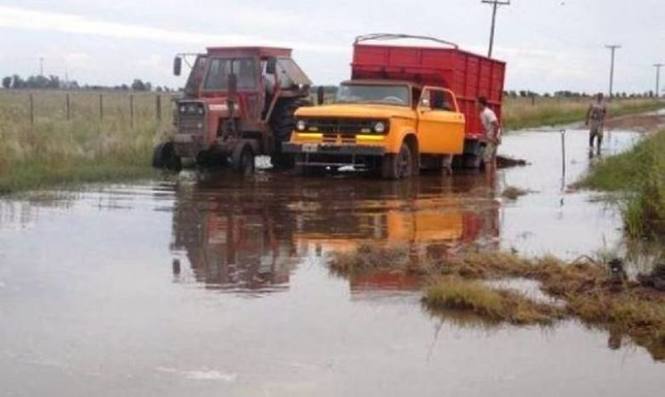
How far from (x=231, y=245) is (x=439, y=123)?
11.0m

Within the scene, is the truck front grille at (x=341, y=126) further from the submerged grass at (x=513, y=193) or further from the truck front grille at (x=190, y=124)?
the submerged grass at (x=513, y=193)

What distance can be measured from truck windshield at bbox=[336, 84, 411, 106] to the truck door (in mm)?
431

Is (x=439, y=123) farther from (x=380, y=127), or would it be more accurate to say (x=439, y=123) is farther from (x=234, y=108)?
(x=234, y=108)

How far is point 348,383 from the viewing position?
6.48 m

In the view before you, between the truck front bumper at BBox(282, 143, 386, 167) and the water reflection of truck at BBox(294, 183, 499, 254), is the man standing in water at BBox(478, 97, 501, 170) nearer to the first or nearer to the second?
the truck front bumper at BBox(282, 143, 386, 167)

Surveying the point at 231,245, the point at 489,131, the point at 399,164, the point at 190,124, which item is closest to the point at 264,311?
the point at 231,245

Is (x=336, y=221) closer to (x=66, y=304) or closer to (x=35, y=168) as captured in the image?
(x=66, y=304)

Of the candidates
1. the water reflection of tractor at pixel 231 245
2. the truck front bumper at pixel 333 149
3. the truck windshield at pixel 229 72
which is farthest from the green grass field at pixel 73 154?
the water reflection of tractor at pixel 231 245

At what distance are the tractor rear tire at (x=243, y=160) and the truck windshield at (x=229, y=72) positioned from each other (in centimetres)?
141

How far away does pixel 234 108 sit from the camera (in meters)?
21.7

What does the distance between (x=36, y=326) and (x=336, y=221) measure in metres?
6.52

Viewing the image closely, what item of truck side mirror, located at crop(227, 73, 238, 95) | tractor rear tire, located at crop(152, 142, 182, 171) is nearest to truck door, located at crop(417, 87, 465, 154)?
truck side mirror, located at crop(227, 73, 238, 95)

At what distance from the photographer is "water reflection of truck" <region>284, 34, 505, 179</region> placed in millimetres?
19781

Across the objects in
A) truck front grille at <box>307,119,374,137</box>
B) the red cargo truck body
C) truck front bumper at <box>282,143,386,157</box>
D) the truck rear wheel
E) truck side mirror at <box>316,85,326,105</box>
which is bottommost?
the truck rear wheel
